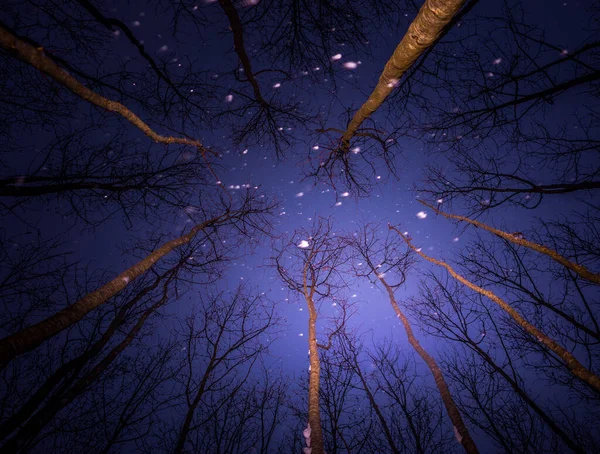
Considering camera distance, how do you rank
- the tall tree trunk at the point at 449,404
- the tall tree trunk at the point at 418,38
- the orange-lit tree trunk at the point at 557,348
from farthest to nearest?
the tall tree trunk at the point at 449,404, the orange-lit tree trunk at the point at 557,348, the tall tree trunk at the point at 418,38

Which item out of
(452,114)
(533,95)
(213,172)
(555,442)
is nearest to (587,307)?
(555,442)

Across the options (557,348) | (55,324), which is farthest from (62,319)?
(557,348)

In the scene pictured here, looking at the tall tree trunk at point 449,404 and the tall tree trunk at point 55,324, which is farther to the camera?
the tall tree trunk at point 449,404

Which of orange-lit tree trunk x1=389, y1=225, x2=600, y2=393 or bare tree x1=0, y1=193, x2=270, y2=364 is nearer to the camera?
bare tree x1=0, y1=193, x2=270, y2=364

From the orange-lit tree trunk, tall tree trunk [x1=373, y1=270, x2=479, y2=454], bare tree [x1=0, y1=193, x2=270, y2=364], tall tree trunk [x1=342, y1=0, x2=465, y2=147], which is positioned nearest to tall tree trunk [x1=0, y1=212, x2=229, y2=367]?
bare tree [x1=0, y1=193, x2=270, y2=364]

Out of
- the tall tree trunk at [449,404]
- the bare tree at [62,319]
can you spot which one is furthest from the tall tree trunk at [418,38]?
the tall tree trunk at [449,404]

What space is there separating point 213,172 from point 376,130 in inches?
140

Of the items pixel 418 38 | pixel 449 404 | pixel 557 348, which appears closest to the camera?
pixel 418 38

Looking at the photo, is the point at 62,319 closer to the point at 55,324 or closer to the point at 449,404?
the point at 55,324

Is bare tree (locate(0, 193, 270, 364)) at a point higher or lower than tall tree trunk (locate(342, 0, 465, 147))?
lower

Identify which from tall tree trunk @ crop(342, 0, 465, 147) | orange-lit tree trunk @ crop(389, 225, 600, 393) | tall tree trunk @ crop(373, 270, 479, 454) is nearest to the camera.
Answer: tall tree trunk @ crop(342, 0, 465, 147)

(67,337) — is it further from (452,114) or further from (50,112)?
(452,114)

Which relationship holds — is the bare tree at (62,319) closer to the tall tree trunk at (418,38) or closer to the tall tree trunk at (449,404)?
the tall tree trunk at (418,38)

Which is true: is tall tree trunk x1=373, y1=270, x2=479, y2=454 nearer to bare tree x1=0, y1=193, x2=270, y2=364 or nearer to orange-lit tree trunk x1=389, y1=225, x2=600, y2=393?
orange-lit tree trunk x1=389, y1=225, x2=600, y2=393
